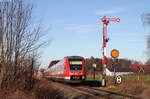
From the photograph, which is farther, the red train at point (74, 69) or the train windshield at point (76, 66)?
the train windshield at point (76, 66)

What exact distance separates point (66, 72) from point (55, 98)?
49.9ft

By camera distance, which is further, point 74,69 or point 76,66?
point 76,66

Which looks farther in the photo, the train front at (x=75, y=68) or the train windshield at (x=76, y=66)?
the train windshield at (x=76, y=66)

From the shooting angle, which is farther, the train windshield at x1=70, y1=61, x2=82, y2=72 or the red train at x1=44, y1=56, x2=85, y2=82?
the train windshield at x1=70, y1=61, x2=82, y2=72

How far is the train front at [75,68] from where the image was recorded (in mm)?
26266

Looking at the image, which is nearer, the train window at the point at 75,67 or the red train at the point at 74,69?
the red train at the point at 74,69

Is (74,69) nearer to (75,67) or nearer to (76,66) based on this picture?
(75,67)

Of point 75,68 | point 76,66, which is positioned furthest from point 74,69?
point 76,66

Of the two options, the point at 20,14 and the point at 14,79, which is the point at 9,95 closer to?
the point at 14,79

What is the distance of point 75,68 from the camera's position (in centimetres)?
2666

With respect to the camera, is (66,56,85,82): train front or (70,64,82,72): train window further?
(70,64,82,72): train window

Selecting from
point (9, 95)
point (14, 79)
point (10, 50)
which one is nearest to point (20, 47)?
point (10, 50)

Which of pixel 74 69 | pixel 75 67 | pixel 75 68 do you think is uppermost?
pixel 75 67

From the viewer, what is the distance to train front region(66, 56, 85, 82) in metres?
26.3
